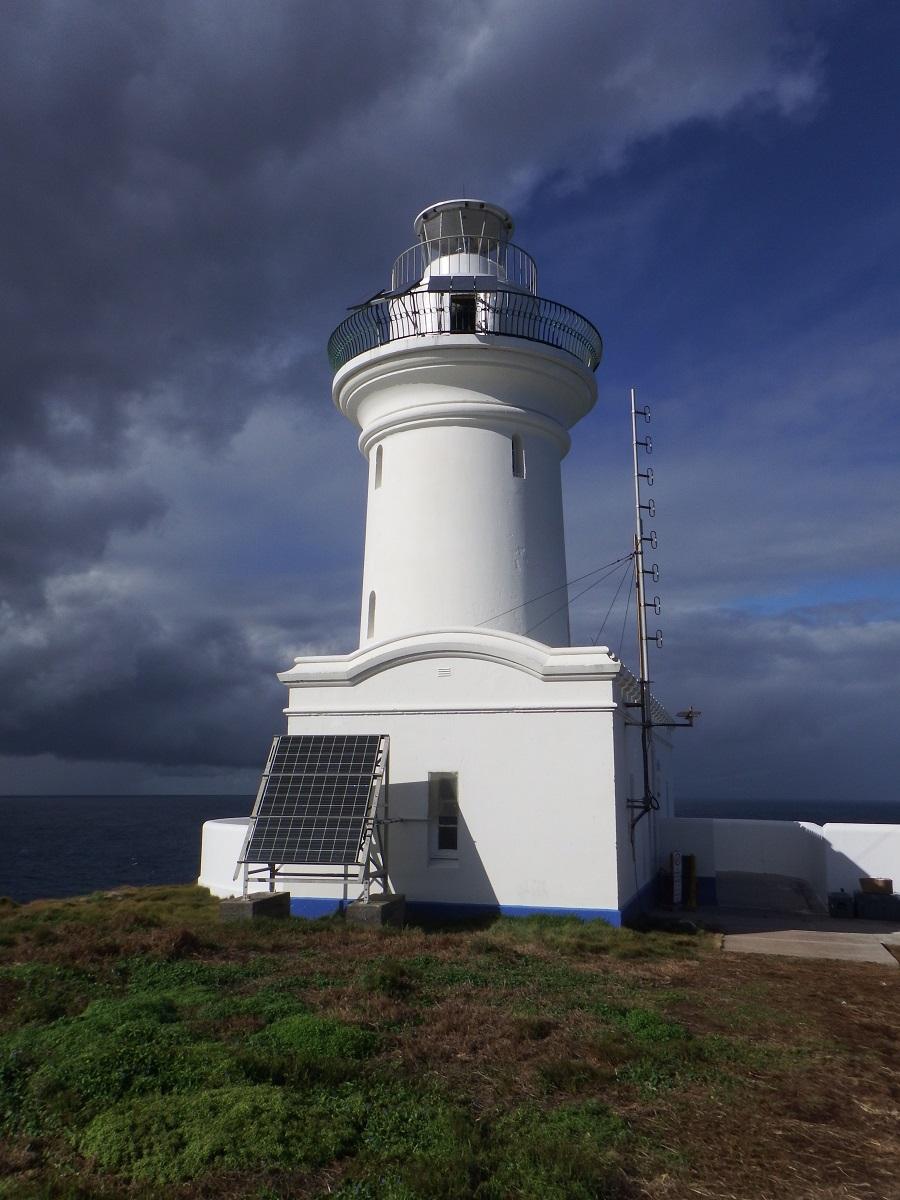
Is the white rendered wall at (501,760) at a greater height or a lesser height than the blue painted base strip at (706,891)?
greater

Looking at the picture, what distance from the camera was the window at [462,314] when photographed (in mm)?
17484

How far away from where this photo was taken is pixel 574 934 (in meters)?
13.1

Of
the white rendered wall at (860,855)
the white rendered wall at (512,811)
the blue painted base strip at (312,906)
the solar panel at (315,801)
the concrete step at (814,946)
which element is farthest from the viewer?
the white rendered wall at (860,855)

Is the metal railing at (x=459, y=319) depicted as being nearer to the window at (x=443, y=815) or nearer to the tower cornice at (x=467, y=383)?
the tower cornice at (x=467, y=383)

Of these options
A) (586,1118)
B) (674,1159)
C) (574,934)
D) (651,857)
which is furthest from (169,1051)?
(651,857)

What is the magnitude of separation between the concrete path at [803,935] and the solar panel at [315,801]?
5799mm

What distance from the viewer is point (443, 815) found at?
14.8 metres

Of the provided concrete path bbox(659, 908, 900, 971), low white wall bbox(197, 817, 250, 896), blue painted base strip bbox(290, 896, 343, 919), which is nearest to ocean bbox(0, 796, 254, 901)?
low white wall bbox(197, 817, 250, 896)

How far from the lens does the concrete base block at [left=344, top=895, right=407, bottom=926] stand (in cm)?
1309

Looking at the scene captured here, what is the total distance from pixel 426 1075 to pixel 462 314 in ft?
45.6

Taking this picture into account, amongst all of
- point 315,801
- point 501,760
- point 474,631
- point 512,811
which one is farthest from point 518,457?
point 315,801

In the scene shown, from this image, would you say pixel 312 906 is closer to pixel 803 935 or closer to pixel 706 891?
pixel 803 935

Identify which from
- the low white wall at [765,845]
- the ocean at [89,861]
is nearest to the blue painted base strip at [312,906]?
the low white wall at [765,845]

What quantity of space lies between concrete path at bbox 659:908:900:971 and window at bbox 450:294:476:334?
1140 centimetres
